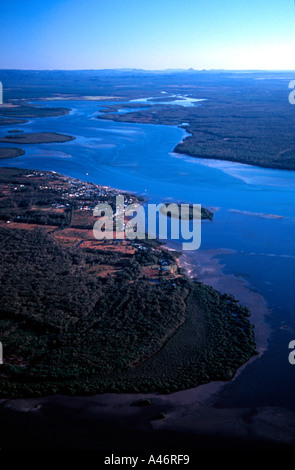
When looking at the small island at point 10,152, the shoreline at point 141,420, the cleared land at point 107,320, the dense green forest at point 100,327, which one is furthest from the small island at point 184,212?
the small island at point 10,152

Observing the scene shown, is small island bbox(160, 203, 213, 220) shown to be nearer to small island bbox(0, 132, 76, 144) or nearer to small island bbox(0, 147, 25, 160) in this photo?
small island bbox(0, 147, 25, 160)

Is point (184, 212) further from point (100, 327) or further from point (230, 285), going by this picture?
point (100, 327)

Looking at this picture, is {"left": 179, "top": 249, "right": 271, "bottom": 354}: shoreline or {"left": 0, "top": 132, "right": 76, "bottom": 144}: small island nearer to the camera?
{"left": 179, "top": 249, "right": 271, "bottom": 354}: shoreline

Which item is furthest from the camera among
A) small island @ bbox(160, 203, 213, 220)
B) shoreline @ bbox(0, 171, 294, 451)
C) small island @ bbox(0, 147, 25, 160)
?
small island @ bbox(0, 147, 25, 160)

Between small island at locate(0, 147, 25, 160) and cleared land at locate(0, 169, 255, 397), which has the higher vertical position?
small island at locate(0, 147, 25, 160)

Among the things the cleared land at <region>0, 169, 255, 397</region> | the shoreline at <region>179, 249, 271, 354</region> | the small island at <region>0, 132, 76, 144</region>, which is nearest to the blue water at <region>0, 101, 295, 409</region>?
the shoreline at <region>179, 249, 271, 354</region>

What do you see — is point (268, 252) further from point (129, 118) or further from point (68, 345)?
point (129, 118)
